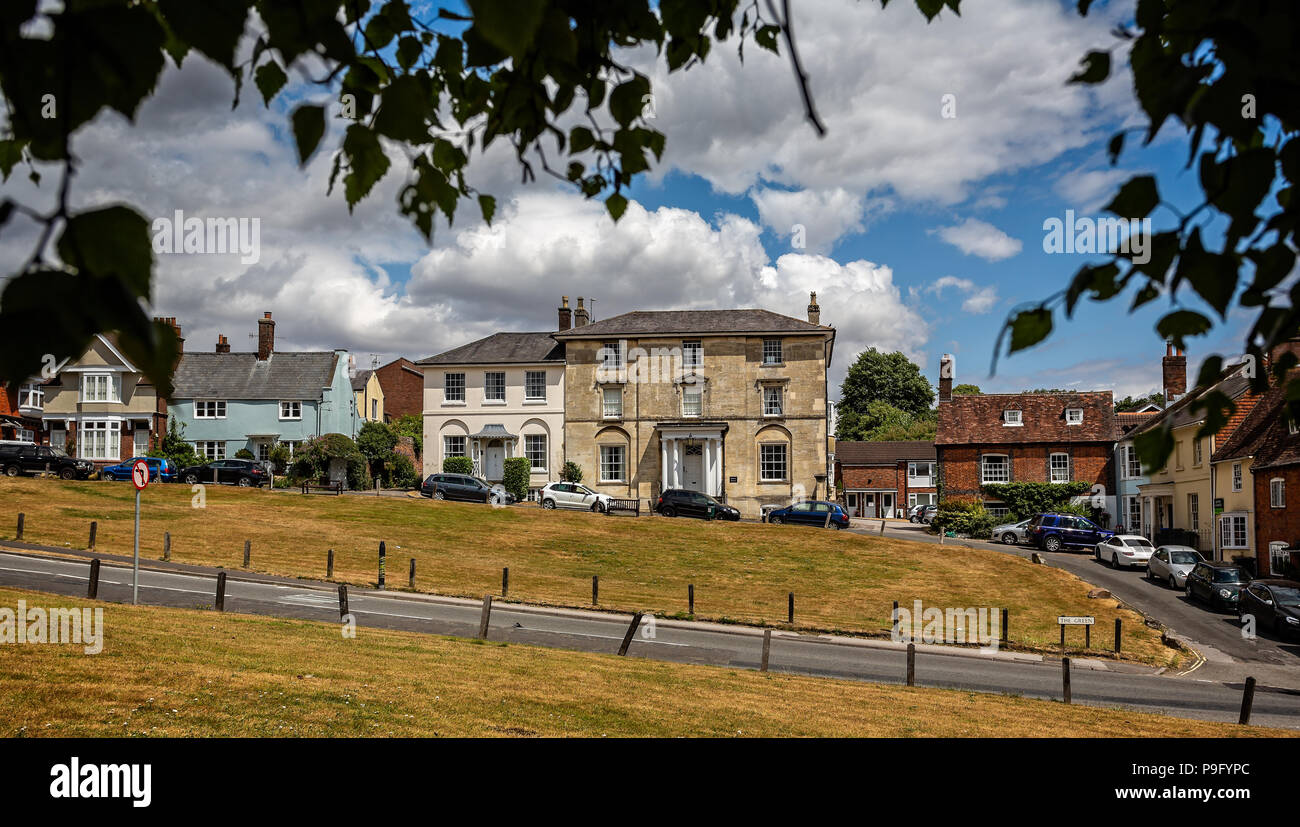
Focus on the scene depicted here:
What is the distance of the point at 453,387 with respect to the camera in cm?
5488

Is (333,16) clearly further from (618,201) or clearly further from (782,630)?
(782,630)

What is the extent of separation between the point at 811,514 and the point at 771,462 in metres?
6.89

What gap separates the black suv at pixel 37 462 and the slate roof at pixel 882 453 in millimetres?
59105

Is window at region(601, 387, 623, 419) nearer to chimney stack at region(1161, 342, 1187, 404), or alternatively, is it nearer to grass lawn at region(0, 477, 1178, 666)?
grass lawn at region(0, 477, 1178, 666)

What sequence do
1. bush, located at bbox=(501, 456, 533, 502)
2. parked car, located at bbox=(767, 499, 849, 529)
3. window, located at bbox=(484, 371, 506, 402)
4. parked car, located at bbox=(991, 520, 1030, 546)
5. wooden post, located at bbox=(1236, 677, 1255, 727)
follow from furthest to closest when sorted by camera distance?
window, located at bbox=(484, 371, 506, 402)
bush, located at bbox=(501, 456, 533, 502)
parked car, located at bbox=(991, 520, 1030, 546)
parked car, located at bbox=(767, 499, 849, 529)
wooden post, located at bbox=(1236, 677, 1255, 727)

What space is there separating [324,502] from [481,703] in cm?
3514

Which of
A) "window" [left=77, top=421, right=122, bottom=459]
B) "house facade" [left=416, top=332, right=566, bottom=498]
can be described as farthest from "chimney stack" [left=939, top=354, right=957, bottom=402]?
"window" [left=77, top=421, right=122, bottom=459]

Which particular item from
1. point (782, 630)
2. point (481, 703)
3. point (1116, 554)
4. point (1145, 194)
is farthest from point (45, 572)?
point (1116, 554)

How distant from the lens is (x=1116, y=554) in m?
41.4

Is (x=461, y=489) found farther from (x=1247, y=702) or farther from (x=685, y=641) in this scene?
(x=1247, y=702)

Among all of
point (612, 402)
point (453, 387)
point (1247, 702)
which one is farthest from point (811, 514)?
point (1247, 702)

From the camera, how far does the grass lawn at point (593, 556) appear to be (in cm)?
2892

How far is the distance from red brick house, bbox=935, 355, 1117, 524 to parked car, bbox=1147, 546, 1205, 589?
19.5 meters

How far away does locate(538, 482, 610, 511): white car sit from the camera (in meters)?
47.7
